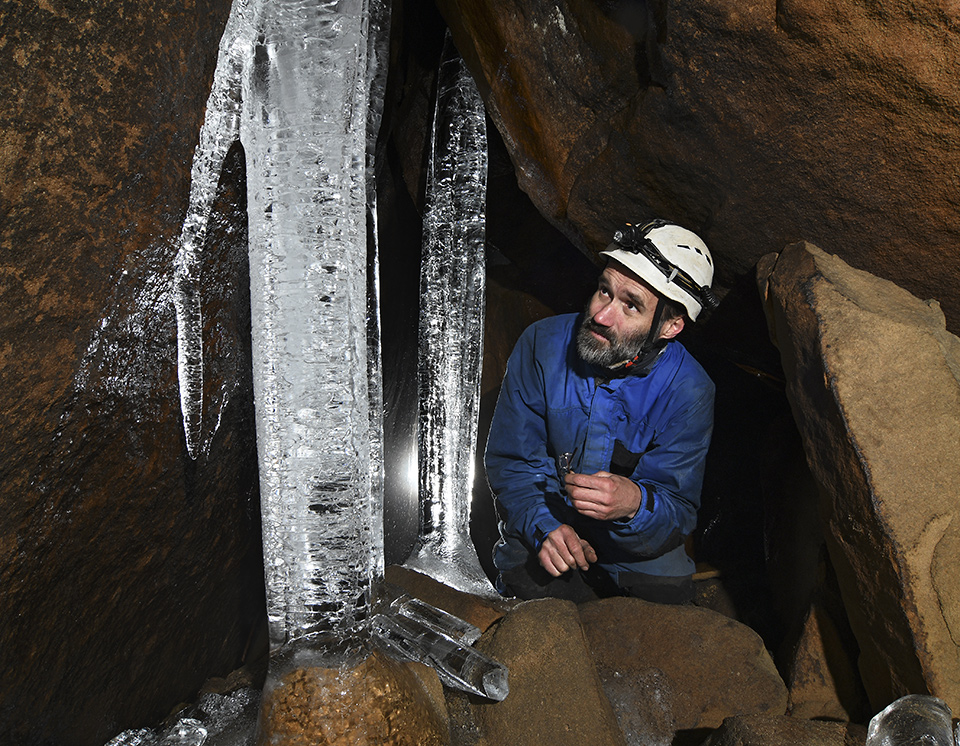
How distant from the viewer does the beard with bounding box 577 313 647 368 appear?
2500 mm

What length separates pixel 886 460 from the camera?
1.69 metres

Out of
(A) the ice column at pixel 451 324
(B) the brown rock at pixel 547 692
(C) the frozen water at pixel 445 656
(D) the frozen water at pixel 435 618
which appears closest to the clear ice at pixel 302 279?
(C) the frozen water at pixel 445 656

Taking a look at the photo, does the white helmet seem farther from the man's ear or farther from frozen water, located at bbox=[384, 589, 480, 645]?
frozen water, located at bbox=[384, 589, 480, 645]

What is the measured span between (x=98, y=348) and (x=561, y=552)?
1.65 meters

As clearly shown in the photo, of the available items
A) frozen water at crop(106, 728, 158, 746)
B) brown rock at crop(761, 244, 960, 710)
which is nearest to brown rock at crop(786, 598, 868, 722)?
brown rock at crop(761, 244, 960, 710)

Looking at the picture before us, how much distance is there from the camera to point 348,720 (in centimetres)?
161

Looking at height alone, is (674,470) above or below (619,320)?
below

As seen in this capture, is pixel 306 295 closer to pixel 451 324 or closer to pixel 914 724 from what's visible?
pixel 451 324

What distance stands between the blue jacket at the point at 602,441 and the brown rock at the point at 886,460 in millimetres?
620

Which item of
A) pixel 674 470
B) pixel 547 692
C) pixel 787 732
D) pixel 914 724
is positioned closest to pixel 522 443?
pixel 674 470

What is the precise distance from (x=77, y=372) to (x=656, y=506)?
1900mm

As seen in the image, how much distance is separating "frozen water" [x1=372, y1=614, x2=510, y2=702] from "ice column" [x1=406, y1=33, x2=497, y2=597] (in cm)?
104

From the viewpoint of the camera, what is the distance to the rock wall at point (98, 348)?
1.28m

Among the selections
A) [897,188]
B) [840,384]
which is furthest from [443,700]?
[897,188]
